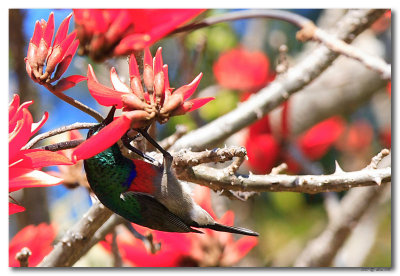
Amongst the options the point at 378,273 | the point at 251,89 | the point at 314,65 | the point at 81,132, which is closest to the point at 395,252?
the point at 378,273

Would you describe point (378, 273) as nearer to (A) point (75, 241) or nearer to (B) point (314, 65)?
(B) point (314, 65)

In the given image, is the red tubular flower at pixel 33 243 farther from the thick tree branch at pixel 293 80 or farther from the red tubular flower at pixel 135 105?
the red tubular flower at pixel 135 105

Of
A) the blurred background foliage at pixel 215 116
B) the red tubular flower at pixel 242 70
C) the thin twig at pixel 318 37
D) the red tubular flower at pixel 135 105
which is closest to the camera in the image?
the red tubular flower at pixel 135 105

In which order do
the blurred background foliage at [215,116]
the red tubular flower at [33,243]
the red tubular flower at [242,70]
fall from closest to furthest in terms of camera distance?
the red tubular flower at [33,243] < the blurred background foliage at [215,116] < the red tubular flower at [242,70]

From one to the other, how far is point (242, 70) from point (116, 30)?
888 millimetres

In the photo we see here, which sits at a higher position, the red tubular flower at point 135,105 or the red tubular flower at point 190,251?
the red tubular flower at point 135,105

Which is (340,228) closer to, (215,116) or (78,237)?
(215,116)

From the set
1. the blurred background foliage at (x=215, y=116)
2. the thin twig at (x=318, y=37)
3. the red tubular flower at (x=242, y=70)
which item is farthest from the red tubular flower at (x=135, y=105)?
the red tubular flower at (x=242, y=70)

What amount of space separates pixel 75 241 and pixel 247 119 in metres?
0.40

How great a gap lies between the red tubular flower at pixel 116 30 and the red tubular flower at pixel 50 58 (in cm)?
2

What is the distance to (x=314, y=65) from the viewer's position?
3.85 feet

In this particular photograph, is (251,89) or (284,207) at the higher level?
(251,89)

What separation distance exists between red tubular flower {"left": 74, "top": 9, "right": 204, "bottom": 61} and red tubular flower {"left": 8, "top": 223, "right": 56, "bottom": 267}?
0.47 meters

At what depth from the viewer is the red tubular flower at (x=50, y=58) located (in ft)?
2.42
